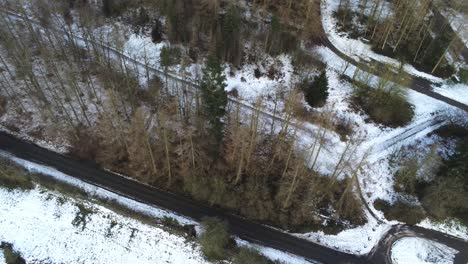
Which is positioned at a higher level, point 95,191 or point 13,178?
point 13,178

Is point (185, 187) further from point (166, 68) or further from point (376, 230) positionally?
point (376, 230)

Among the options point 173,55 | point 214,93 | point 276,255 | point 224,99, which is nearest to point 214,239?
point 276,255

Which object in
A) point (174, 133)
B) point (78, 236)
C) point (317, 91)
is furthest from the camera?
point (317, 91)

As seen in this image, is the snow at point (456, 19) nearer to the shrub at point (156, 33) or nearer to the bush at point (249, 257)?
the shrub at point (156, 33)

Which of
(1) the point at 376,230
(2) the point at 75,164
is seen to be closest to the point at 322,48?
(1) the point at 376,230

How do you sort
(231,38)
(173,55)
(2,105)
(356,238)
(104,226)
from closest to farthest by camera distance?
(356,238), (104,226), (2,105), (231,38), (173,55)

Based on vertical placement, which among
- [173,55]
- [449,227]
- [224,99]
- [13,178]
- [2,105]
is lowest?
[13,178]

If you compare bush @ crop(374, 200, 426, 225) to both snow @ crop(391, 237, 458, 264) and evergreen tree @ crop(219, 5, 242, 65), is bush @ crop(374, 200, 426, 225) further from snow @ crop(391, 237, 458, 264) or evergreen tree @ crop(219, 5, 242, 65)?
evergreen tree @ crop(219, 5, 242, 65)

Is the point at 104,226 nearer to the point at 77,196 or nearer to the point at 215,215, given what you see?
the point at 77,196
